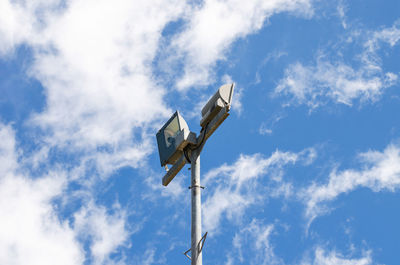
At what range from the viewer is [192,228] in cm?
1030

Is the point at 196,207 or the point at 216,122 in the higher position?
the point at 216,122

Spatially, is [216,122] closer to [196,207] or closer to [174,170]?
[174,170]

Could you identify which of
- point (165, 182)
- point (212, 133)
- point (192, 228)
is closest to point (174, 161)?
point (165, 182)

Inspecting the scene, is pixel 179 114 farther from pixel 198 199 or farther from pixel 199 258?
pixel 199 258

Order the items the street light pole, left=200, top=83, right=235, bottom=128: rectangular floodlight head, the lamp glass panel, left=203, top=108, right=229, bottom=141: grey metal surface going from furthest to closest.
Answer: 1. the lamp glass panel
2. left=200, top=83, right=235, bottom=128: rectangular floodlight head
3. left=203, top=108, right=229, bottom=141: grey metal surface
4. the street light pole

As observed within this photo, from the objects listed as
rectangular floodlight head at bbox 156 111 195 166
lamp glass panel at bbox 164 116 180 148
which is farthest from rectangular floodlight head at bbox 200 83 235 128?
lamp glass panel at bbox 164 116 180 148

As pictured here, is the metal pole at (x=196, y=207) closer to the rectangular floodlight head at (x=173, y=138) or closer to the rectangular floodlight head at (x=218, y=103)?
the rectangular floodlight head at (x=173, y=138)

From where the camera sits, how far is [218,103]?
1133cm

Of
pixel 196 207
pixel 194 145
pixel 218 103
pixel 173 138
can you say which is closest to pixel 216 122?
pixel 218 103

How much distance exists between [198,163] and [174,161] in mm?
1357

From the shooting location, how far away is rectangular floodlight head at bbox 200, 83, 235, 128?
1136 centimetres

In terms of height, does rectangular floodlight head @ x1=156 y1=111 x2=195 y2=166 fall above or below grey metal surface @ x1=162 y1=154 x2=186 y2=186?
above

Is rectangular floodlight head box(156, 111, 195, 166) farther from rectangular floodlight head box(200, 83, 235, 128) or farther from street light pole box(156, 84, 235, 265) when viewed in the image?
rectangular floodlight head box(200, 83, 235, 128)

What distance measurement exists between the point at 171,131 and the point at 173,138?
14.1 inches
